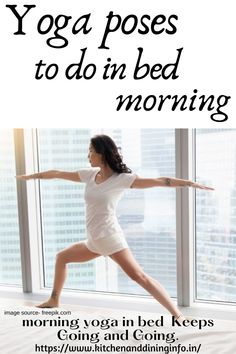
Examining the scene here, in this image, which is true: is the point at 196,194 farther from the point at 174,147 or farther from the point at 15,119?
the point at 15,119

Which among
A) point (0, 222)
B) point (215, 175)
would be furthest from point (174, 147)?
point (0, 222)

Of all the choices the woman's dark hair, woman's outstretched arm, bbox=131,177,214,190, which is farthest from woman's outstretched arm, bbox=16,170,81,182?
woman's outstretched arm, bbox=131,177,214,190

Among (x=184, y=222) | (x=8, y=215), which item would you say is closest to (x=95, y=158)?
(x=184, y=222)

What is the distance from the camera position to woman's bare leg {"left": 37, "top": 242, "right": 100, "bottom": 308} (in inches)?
95.1

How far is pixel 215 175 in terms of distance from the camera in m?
2.51

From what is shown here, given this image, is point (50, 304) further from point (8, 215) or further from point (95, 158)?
point (95, 158)

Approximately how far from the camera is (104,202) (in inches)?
90.7

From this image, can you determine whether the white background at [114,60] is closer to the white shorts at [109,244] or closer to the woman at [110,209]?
the woman at [110,209]

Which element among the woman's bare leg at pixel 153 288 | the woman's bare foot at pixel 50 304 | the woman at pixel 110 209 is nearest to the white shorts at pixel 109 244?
the woman at pixel 110 209

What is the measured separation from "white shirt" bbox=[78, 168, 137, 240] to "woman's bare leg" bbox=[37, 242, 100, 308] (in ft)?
0.45

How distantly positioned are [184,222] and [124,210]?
0.45 m

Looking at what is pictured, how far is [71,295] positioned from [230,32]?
201 centimetres

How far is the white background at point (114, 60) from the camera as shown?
7.38ft

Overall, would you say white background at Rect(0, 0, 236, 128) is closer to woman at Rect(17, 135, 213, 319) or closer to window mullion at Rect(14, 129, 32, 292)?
window mullion at Rect(14, 129, 32, 292)
